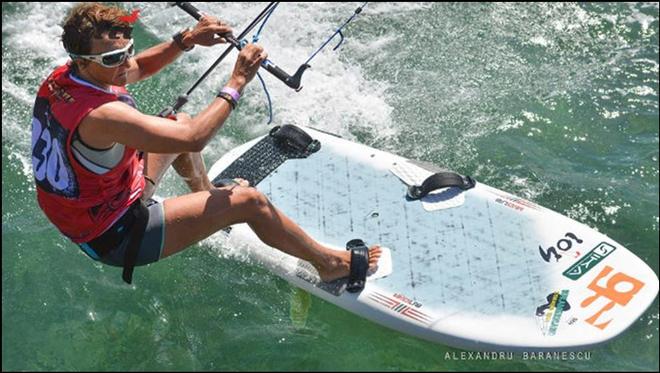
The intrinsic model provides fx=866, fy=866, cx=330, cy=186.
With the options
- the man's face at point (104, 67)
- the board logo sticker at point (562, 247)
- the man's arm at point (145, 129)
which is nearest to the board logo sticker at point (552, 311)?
the board logo sticker at point (562, 247)

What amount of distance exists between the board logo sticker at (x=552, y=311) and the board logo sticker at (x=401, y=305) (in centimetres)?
56

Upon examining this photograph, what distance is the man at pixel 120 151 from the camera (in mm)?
3613

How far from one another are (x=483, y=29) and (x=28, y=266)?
12.3 feet

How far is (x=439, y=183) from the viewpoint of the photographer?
Answer: 494 centimetres

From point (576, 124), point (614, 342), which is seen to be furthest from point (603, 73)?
point (614, 342)

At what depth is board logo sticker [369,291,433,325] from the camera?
4.41m

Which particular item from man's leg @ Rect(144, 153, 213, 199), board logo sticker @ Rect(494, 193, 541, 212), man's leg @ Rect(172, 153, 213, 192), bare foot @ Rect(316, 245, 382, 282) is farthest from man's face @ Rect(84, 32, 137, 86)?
board logo sticker @ Rect(494, 193, 541, 212)

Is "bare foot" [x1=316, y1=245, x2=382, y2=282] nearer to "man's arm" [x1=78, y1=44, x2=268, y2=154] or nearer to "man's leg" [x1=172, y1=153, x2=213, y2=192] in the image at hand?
"man's leg" [x1=172, y1=153, x2=213, y2=192]

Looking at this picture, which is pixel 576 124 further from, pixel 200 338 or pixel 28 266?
pixel 28 266

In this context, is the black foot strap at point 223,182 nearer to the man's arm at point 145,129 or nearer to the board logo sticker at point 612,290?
the man's arm at point 145,129

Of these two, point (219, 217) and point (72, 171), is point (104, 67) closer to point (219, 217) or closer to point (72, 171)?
point (72, 171)

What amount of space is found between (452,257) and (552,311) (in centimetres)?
61

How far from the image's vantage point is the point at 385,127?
19.5 ft

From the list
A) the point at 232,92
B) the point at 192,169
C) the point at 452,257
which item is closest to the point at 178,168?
the point at 192,169
